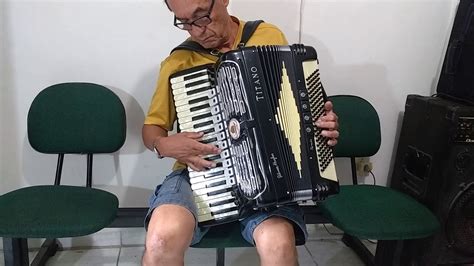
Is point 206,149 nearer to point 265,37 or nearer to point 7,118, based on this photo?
point 265,37

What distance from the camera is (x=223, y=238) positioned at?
139 cm

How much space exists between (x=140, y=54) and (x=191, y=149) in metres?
0.79

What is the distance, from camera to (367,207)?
1.62 metres

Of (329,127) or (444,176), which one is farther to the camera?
(444,176)

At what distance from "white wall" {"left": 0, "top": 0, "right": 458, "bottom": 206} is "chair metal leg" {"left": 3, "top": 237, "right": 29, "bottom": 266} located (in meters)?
0.46

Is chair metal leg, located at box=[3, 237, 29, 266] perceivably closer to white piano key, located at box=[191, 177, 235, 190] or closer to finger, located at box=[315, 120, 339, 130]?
white piano key, located at box=[191, 177, 235, 190]

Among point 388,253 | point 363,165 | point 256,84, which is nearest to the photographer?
point 256,84

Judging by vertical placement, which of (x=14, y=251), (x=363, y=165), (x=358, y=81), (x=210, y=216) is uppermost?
(x=358, y=81)

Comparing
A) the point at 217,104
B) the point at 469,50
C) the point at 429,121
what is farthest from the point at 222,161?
the point at 469,50

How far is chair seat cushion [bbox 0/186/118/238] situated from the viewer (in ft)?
4.52

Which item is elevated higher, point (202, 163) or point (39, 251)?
point (202, 163)

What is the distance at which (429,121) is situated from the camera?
73.4 inches

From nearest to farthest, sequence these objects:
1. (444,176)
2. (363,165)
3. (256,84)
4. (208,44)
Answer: (256,84) < (208,44) < (444,176) < (363,165)

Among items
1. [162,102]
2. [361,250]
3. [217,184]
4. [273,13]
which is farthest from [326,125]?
[361,250]
